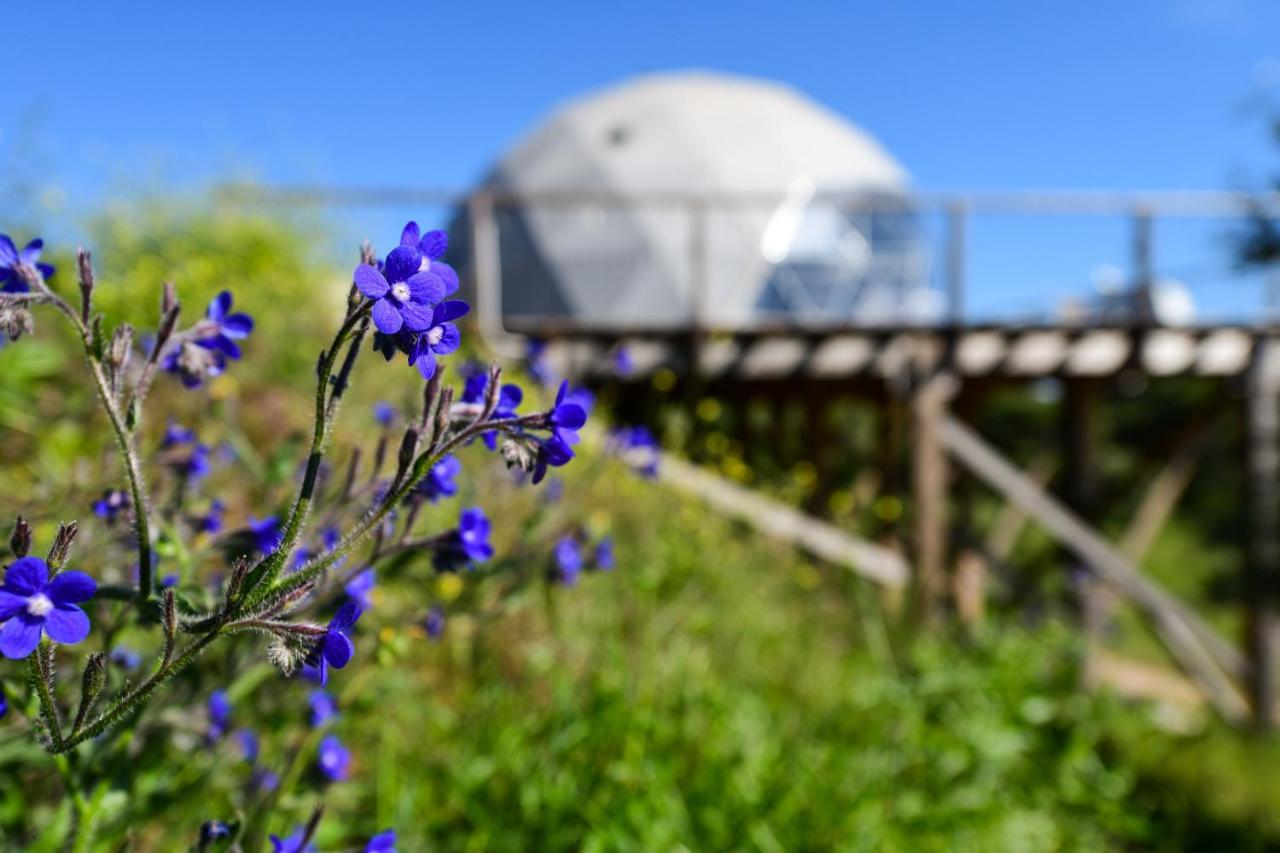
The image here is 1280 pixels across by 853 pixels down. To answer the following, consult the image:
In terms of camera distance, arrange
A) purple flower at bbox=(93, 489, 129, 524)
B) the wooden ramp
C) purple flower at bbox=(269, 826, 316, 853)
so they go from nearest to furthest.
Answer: purple flower at bbox=(269, 826, 316, 853)
purple flower at bbox=(93, 489, 129, 524)
the wooden ramp

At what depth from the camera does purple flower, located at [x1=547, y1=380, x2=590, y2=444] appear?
108 centimetres

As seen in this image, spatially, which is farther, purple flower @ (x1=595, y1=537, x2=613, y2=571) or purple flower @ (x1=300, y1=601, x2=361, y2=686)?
purple flower @ (x1=595, y1=537, x2=613, y2=571)

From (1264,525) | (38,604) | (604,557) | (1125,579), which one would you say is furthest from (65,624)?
(1264,525)

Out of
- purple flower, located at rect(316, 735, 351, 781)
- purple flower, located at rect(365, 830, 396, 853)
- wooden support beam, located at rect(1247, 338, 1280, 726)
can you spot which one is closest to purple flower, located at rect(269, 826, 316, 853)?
purple flower, located at rect(365, 830, 396, 853)

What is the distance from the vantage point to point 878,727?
178 inches

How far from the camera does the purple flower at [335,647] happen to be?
892 mm

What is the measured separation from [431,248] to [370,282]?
0.13 metres

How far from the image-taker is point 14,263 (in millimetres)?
1139

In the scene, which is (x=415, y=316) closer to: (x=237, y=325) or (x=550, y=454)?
(x=550, y=454)

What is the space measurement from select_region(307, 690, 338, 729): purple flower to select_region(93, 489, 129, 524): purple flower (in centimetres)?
42

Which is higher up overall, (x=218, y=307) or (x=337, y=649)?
(x=218, y=307)

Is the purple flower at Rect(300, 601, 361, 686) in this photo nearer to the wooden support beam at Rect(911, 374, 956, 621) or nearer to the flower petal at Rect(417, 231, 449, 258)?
the flower petal at Rect(417, 231, 449, 258)

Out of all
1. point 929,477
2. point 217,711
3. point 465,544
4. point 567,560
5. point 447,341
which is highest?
point 447,341

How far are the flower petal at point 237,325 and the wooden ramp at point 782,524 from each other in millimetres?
4642
